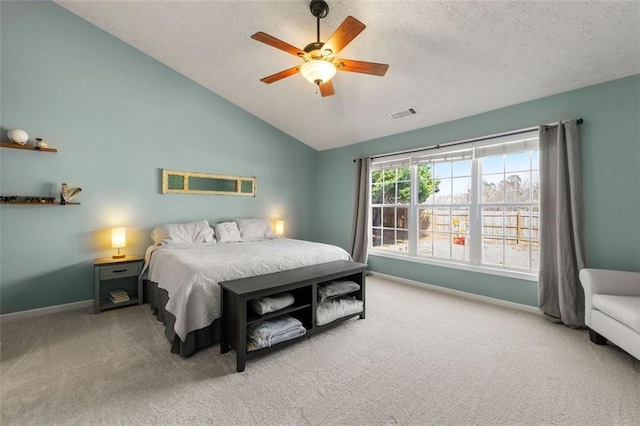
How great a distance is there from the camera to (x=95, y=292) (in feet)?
10.2

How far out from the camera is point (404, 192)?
4570 millimetres

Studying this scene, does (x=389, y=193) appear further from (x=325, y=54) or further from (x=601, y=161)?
(x=325, y=54)

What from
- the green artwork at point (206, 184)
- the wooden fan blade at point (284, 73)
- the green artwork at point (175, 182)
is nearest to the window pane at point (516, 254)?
the wooden fan blade at point (284, 73)

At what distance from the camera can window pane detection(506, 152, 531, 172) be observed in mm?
3348

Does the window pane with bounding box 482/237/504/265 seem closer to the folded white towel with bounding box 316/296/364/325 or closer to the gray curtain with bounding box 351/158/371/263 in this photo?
the gray curtain with bounding box 351/158/371/263

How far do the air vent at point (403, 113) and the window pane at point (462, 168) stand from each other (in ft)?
3.16

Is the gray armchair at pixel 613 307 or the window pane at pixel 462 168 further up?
the window pane at pixel 462 168

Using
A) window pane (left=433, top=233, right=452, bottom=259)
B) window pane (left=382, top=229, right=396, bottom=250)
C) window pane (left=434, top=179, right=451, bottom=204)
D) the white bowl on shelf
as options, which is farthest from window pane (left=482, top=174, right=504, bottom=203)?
the white bowl on shelf

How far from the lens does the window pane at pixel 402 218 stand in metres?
4.52

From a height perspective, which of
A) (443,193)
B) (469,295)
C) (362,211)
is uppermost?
(443,193)

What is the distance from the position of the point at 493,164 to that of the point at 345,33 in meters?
2.75

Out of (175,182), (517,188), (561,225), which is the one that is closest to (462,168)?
(517,188)

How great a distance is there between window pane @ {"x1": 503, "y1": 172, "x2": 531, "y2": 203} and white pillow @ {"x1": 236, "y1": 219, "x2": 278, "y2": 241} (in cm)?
345

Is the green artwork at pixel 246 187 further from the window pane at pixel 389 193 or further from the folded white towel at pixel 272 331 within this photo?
the folded white towel at pixel 272 331
